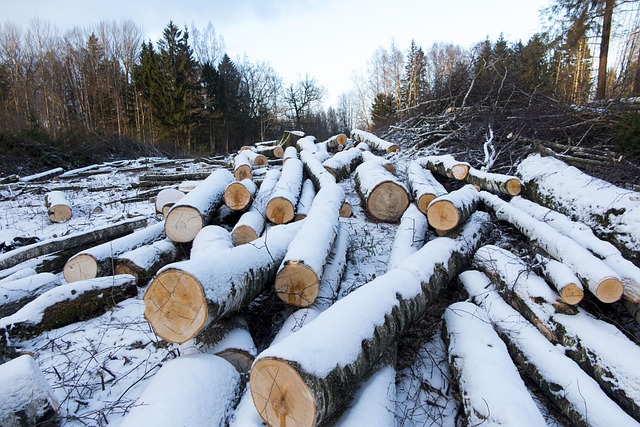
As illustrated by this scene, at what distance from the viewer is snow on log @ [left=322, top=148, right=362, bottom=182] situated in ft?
24.2

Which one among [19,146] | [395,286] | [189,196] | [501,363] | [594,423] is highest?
[19,146]

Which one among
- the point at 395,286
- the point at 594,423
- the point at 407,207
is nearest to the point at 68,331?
the point at 395,286

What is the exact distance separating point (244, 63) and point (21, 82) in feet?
70.9

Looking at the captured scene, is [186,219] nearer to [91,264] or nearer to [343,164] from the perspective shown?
[91,264]

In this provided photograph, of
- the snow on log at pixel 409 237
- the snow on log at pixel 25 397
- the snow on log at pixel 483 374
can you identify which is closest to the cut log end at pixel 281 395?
the snow on log at pixel 483 374

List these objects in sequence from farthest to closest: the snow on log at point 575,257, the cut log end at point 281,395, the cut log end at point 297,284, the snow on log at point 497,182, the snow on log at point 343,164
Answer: the snow on log at point 343,164, the snow on log at point 497,182, the cut log end at point 297,284, the snow on log at point 575,257, the cut log end at point 281,395

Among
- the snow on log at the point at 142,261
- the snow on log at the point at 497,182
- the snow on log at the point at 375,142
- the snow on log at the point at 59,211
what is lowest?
the snow on log at the point at 142,261

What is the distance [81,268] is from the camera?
12.6ft

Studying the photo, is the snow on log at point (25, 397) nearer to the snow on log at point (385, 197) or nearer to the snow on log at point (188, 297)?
the snow on log at point (188, 297)

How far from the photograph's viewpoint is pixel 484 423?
1835 millimetres

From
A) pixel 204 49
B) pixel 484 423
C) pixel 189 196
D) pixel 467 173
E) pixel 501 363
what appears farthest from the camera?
pixel 204 49

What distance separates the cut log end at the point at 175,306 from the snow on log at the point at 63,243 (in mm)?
3267

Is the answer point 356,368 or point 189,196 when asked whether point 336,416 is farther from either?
point 189,196

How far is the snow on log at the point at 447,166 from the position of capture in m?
6.07
